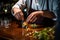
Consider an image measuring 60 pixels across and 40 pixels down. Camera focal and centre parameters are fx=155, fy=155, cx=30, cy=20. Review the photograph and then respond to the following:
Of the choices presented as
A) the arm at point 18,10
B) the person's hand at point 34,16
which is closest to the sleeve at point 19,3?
the arm at point 18,10

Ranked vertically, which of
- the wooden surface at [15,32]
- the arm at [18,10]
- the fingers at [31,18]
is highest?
the arm at [18,10]

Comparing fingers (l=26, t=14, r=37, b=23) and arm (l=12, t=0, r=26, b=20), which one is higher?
arm (l=12, t=0, r=26, b=20)

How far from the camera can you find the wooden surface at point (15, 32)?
3.54 ft

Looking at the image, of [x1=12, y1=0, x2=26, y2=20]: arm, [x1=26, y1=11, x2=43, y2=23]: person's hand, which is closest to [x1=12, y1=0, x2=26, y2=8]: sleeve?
[x1=12, y1=0, x2=26, y2=20]: arm

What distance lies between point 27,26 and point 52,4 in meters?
0.24

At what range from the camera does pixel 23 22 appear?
1.10 metres

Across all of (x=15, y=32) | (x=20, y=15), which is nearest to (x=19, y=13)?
(x=20, y=15)

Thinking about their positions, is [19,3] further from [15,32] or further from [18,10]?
[15,32]

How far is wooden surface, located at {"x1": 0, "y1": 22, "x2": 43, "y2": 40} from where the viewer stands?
1.08 m

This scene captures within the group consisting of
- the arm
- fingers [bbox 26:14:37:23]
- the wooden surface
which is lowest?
the wooden surface

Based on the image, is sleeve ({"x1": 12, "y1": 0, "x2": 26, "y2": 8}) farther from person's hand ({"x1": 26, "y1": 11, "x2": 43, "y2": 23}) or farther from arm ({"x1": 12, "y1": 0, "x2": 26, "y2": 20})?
person's hand ({"x1": 26, "y1": 11, "x2": 43, "y2": 23})

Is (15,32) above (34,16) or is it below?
below

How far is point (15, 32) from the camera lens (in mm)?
1132

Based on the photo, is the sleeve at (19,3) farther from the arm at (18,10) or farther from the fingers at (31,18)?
the fingers at (31,18)
